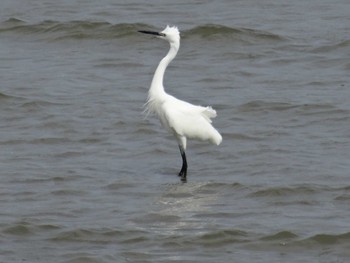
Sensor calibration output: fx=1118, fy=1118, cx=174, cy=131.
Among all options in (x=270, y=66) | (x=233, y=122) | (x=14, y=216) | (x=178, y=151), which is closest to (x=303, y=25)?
(x=270, y=66)

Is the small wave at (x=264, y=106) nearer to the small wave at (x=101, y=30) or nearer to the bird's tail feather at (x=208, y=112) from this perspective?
the bird's tail feather at (x=208, y=112)

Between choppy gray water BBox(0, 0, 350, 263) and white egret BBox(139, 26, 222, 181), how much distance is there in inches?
14.1

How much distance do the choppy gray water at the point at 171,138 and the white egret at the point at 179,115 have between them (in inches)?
14.1

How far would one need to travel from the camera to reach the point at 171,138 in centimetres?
1298

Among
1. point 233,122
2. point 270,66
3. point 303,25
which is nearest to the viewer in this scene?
point 233,122

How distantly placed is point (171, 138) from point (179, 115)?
1.38 meters

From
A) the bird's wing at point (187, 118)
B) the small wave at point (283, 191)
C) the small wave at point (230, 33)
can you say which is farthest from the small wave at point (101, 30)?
the small wave at point (283, 191)

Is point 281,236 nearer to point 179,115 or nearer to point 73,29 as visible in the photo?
point 179,115

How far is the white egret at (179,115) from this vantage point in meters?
11.6

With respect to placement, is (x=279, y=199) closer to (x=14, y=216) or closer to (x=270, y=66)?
(x=14, y=216)

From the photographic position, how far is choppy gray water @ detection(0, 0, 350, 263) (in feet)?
30.7

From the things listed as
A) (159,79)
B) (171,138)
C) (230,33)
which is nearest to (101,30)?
(230,33)

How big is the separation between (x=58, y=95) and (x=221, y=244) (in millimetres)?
5851

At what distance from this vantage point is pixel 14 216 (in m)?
9.91
